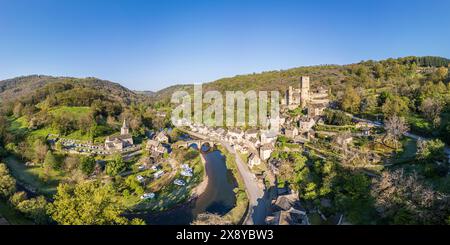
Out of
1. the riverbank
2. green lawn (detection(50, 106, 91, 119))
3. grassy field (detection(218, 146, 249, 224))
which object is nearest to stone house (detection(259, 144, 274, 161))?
grassy field (detection(218, 146, 249, 224))

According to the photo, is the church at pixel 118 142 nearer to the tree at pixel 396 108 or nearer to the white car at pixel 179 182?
the white car at pixel 179 182

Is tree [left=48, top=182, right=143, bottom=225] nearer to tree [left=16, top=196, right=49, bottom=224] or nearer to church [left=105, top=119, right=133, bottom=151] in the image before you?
tree [left=16, top=196, right=49, bottom=224]

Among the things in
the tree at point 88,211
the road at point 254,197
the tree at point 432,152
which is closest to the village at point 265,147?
the road at point 254,197
